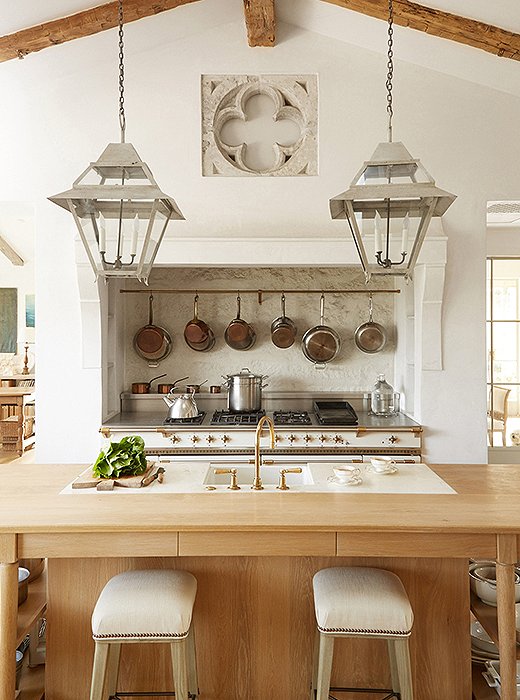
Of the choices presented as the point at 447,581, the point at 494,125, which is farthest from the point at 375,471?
the point at 494,125

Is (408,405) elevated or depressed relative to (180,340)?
depressed

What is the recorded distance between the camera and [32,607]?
250 cm

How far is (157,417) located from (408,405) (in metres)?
1.89

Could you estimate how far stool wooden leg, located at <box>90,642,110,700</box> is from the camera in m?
2.11

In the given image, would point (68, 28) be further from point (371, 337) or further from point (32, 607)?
point (32, 607)

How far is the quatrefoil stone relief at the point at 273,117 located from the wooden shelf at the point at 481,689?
10.4ft

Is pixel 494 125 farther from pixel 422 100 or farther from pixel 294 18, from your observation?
pixel 294 18

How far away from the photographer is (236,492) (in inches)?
101

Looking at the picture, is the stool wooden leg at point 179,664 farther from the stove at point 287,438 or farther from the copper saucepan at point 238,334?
the copper saucepan at point 238,334

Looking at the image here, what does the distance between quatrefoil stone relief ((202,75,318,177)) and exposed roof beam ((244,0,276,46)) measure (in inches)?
9.0

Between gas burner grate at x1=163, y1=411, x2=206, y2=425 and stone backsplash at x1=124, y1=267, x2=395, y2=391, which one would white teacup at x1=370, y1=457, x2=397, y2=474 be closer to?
gas burner grate at x1=163, y1=411, x2=206, y2=425

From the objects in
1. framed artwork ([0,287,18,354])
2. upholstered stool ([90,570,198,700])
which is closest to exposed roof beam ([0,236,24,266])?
framed artwork ([0,287,18,354])

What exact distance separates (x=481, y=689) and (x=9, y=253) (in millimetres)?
8947

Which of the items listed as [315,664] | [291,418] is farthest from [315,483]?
[291,418]
